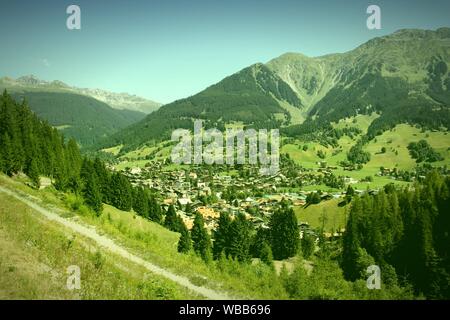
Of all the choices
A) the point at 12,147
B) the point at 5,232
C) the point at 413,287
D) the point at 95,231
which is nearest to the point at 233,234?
the point at 413,287

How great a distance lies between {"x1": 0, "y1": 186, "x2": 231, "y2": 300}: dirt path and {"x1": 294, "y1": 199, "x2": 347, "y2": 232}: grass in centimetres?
9448

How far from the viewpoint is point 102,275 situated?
74.3 feet

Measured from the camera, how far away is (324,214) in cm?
12712

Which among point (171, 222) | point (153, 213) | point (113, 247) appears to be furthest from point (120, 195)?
point (113, 247)

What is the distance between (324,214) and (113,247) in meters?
106

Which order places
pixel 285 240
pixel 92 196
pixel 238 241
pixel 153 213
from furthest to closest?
pixel 153 213 → pixel 285 240 → pixel 238 241 → pixel 92 196

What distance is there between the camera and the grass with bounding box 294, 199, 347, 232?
12091 centimetres

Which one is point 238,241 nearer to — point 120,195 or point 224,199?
point 120,195

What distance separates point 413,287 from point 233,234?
29951 mm

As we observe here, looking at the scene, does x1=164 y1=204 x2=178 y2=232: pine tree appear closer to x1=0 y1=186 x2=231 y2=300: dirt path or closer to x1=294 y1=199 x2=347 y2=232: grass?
x1=0 y1=186 x2=231 y2=300: dirt path

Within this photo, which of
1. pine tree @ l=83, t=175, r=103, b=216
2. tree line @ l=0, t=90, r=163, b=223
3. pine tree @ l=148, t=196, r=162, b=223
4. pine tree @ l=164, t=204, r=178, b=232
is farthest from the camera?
pine tree @ l=148, t=196, r=162, b=223

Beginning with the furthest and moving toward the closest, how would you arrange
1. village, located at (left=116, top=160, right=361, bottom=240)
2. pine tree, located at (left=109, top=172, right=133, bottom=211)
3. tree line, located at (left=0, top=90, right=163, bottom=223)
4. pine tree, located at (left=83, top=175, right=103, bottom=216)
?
1. village, located at (left=116, top=160, right=361, bottom=240)
2. pine tree, located at (left=109, top=172, right=133, bottom=211)
3. tree line, located at (left=0, top=90, right=163, bottom=223)
4. pine tree, located at (left=83, top=175, right=103, bottom=216)

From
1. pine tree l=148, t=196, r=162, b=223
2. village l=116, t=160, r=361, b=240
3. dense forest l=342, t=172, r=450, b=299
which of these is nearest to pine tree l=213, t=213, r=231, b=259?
dense forest l=342, t=172, r=450, b=299
